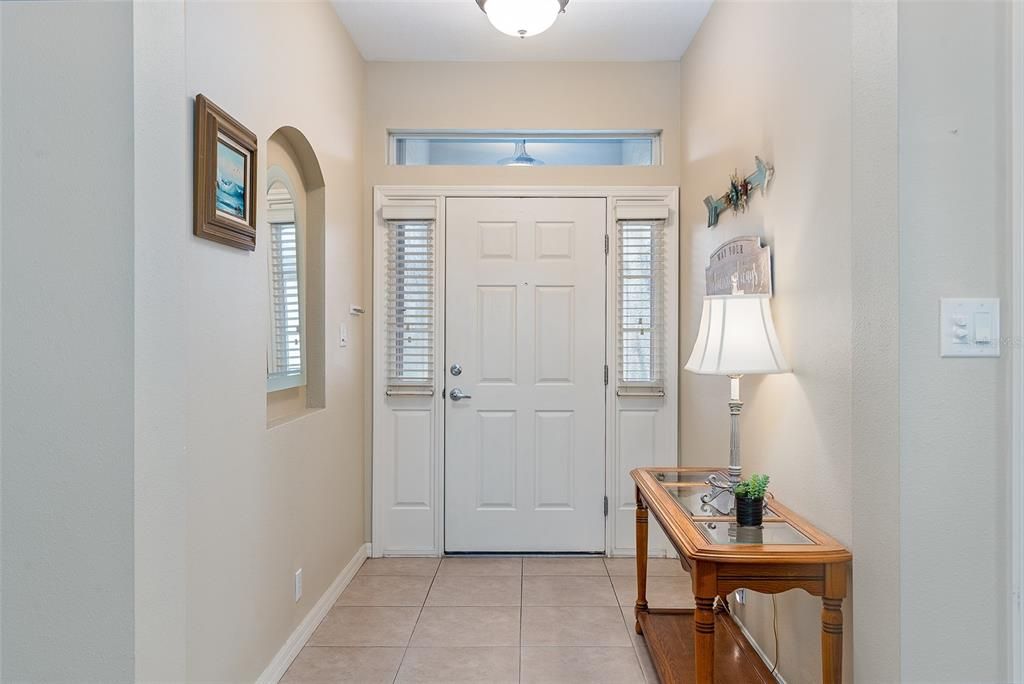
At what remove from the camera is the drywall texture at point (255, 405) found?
1797 mm

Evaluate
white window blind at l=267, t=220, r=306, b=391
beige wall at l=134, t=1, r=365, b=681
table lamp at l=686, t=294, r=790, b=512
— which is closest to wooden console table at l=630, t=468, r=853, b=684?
table lamp at l=686, t=294, r=790, b=512

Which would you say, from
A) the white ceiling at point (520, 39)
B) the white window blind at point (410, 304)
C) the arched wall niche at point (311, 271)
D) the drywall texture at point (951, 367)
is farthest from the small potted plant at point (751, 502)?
the white ceiling at point (520, 39)

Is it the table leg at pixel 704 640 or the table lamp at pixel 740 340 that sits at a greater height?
the table lamp at pixel 740 340

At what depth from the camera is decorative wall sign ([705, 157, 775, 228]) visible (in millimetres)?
2328

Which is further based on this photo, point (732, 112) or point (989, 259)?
point (732, 112)

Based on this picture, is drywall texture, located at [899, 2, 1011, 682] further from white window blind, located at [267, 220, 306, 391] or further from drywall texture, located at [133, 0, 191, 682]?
white window blind, located at [267, 220, 306, 391]

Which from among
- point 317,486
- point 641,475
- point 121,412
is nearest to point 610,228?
point 641,475

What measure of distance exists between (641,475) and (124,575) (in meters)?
1.92

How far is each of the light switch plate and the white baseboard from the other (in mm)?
2297

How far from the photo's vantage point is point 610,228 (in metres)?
3.65

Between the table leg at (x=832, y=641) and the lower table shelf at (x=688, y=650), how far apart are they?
1.82 ft

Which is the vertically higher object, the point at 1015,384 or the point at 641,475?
the point at 1015,384

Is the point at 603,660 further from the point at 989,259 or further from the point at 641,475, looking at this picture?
the point at 989,259

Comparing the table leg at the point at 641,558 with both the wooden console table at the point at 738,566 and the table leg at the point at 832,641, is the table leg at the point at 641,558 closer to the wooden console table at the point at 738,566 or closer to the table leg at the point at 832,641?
the wooden console table at the point at 738,566
